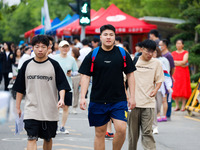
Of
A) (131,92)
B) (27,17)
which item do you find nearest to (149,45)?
(131,92)

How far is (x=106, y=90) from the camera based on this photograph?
19.6ft

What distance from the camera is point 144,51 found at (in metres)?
7.21

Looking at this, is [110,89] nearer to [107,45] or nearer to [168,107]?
[107,45]

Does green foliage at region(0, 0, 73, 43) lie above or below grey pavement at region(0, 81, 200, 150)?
above

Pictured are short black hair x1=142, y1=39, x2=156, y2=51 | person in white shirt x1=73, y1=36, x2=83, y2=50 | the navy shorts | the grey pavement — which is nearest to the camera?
the navy shorts

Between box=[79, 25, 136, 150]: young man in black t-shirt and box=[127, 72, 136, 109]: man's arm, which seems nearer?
box=[79, 25, 136, 150]: young man in black t-shirt

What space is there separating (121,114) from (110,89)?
0.36 meters

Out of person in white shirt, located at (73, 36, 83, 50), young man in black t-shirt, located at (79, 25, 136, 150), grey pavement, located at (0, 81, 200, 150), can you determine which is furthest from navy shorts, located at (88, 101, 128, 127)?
person in white shirt, located at (73, 36, 83, 50)

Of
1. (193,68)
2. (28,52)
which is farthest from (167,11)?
(28,52)

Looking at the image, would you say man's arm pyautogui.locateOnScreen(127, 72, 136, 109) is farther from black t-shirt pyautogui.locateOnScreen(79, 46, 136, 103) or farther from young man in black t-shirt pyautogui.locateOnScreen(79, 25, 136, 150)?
black t-shirt pyautogui.locateOnScreen(79, 46, 136, 103)

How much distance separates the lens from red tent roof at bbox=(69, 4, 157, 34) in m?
21.5

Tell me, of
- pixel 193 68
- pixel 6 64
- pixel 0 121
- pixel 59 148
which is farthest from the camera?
pixel 193 68

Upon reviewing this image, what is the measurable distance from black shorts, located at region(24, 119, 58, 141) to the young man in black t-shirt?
1.63 feet

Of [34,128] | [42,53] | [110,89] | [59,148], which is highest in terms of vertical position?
[42,53]
